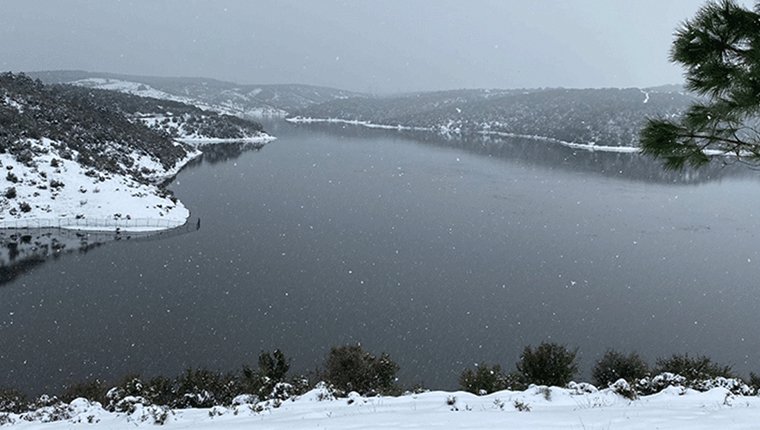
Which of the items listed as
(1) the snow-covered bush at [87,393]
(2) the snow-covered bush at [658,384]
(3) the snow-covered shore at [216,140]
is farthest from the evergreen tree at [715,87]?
(3) the snow-covered shore at [216,140]

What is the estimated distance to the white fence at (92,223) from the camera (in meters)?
38.5

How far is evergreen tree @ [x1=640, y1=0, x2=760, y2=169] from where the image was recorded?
18.2 feet

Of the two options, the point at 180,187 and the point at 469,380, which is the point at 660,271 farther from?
the point at 180,187

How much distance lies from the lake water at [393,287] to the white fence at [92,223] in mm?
3358

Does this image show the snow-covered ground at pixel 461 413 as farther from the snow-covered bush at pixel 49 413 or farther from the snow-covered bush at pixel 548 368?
the snow-covered bush at pixel 548 368

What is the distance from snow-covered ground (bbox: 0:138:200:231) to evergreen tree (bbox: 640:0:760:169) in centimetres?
4175

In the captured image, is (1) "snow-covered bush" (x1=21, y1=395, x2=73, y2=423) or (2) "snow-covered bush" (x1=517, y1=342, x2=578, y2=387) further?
(2) "snow-covered bush" (x1=517, y1=342, x2=578, y2=387)

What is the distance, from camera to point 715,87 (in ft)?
19.6

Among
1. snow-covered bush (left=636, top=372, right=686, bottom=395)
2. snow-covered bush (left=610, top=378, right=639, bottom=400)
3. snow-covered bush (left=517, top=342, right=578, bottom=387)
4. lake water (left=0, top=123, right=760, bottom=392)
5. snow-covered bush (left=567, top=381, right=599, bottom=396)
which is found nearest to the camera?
snow-covered bush (left=610, top=378, right=639, bottom=400)

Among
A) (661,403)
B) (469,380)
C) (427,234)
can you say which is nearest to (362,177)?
(427,234)

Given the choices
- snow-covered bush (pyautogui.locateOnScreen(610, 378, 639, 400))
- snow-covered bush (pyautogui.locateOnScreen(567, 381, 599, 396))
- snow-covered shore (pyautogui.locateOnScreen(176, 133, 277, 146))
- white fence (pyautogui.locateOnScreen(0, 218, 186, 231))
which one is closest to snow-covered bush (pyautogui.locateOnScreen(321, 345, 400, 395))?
snow-covered bush (pyautogui.locateOnScreen(567, 381, 599, 396))

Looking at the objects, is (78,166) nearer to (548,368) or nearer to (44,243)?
(44,243)

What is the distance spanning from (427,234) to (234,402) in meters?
33.6

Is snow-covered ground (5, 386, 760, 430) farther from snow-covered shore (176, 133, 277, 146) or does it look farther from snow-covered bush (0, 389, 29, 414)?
snow-covered shore (176, 133, 277, 146)
